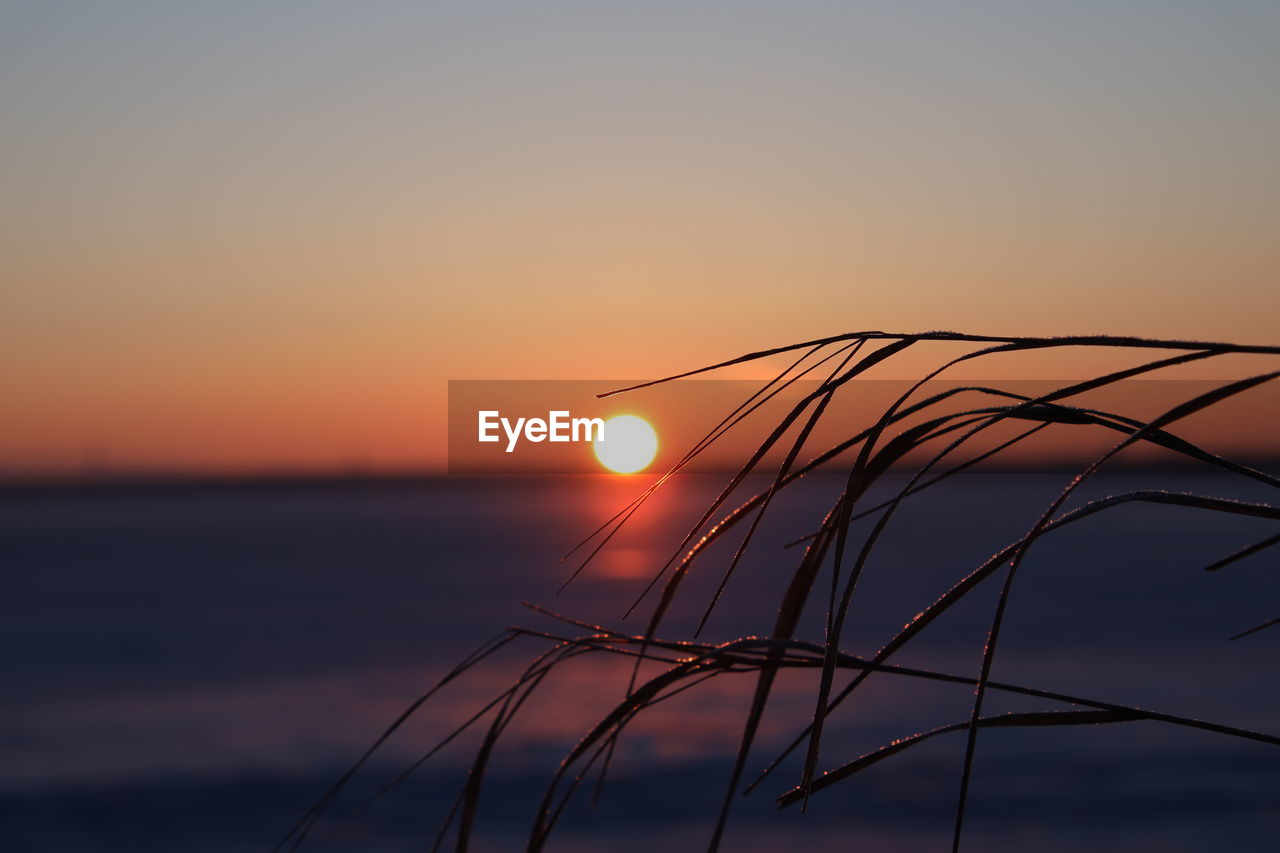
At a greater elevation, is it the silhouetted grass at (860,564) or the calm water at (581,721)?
the silhouetted grass at (860,564)

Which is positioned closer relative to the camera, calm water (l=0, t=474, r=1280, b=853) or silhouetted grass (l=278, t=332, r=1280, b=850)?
silhouetted grass (l=278, t=332, r=1280, b=850)

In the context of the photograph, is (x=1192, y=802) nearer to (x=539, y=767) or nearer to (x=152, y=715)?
(x=539, y=767)

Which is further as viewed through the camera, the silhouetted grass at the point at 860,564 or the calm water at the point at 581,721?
Answer: the calm water at the point at 581,721

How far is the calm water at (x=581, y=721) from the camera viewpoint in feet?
16.8

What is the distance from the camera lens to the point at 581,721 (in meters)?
6.48

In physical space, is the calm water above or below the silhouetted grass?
below

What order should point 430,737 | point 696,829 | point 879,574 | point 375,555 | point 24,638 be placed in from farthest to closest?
point 375,555
point 879,574
point 24,638
point 430,737
point 696,829

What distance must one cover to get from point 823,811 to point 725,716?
1114mm

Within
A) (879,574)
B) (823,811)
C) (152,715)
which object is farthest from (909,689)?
(879,574)

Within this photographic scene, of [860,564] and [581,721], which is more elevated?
[860,564]

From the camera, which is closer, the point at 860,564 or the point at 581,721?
the point at 860,564

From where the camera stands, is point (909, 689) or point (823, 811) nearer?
point (823, 811)

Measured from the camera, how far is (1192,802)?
5.33m

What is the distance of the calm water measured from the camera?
513 cm
